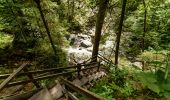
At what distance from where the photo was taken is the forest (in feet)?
18.6

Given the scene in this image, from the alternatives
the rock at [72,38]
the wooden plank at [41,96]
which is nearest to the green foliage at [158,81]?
the wooden plank at [41,96]

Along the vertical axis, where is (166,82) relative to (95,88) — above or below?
above

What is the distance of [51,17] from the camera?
1748 cm

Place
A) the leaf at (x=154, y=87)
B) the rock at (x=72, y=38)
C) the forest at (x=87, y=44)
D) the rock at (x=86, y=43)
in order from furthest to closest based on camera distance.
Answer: the rock at (x=86, y=43) → the rock at (x=72, y=38) → the forest at (x=87, y=44) → the leaf at (x=154, y=87)

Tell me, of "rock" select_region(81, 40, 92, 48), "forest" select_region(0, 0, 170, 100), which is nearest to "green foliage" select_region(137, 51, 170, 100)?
"forest" select_region(0, 0, 170, 100)

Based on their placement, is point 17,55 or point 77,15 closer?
point 17,55

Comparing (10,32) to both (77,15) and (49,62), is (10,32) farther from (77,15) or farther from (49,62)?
(77,15)

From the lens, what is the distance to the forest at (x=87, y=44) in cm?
567

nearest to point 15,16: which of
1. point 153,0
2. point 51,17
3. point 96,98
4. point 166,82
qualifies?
point 51,17

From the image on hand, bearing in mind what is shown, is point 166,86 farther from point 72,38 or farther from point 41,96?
point 72,38

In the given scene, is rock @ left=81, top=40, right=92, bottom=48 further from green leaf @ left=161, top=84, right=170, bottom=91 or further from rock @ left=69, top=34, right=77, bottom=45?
green leaf @ left=161, top=84, right=170, bottom=91

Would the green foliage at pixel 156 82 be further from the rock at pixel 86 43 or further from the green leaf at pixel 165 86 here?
the rock at pixel 86 43

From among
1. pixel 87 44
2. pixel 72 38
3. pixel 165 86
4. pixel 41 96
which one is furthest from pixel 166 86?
pixel 72 38

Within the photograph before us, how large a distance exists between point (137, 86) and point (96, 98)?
754cm
